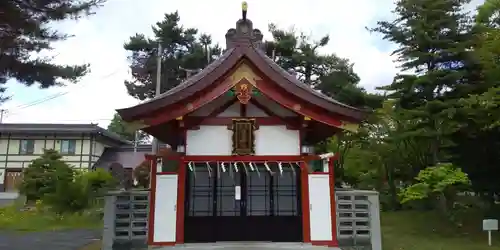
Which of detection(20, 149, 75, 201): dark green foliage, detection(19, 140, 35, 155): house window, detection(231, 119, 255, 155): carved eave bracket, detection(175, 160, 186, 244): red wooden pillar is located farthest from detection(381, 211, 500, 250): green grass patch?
detection(19, 140, 35, 155): house window

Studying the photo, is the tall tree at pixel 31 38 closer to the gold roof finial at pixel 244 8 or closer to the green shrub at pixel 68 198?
the gold roof finial at pixel 244 8

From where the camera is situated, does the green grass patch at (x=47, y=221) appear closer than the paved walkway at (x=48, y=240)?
No

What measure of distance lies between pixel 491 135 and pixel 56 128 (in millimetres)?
29150

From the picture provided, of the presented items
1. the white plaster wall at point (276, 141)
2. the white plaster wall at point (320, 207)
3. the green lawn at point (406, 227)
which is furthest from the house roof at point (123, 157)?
the white plaster wall at point (320, 207)

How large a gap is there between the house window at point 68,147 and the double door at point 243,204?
1022 inches

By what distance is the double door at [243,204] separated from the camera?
8.76 m

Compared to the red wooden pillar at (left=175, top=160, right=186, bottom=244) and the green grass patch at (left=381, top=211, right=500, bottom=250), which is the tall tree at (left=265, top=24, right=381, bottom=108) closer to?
the green grass patch at (left=381, top=211, right=500, bottom=250)

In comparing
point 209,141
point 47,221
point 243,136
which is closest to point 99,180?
point 47,221

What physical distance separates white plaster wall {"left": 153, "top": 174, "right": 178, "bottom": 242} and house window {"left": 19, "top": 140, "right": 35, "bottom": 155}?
2700 cm

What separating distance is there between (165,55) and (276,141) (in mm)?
18515

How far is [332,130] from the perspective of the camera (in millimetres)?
9078

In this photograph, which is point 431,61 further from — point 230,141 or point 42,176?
point 42,176

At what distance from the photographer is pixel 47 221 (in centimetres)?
1669

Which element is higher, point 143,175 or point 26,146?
point 26,146
